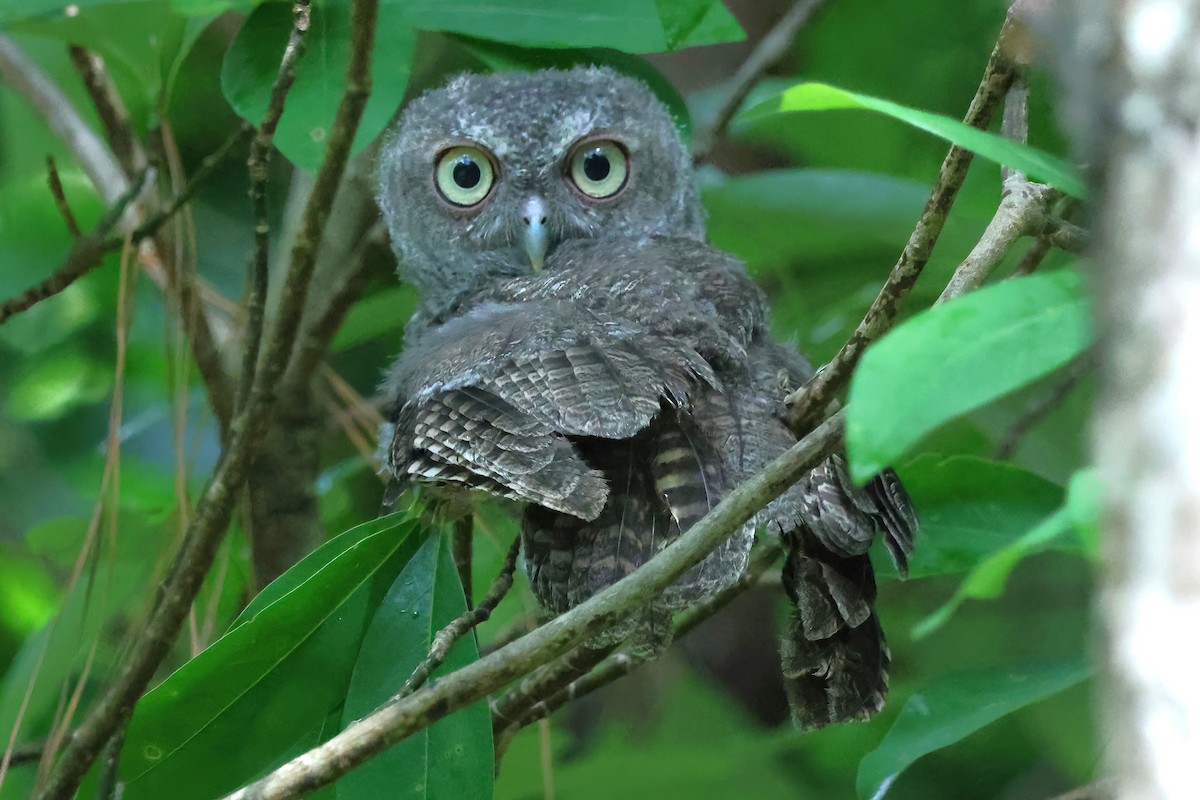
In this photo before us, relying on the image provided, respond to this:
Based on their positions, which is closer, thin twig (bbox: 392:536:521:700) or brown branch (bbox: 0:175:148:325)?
thin twig (bbox: 392:536:521:700)

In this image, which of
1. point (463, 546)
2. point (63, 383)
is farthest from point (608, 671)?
point (63, 383)

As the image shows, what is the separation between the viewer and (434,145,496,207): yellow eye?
2.23 m

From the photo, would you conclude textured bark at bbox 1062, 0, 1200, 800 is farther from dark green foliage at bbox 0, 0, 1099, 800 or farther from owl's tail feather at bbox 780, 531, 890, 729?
owl's tail feather at bbox 780, 531, 890, 729

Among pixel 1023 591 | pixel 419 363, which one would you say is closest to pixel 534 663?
pixel 419 363

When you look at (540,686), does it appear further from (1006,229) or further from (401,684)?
(1006,229)

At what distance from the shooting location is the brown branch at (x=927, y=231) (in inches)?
49.3

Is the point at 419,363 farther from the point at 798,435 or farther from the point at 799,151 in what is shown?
the point at 799,151

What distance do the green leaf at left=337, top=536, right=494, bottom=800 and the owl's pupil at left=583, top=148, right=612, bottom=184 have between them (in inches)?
35.5

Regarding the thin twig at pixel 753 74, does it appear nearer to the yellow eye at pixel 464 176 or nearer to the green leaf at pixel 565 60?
the green leaf at pixel 565 60

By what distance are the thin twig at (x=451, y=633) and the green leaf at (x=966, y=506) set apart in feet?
1.74

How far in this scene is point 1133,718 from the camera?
22.6 inches

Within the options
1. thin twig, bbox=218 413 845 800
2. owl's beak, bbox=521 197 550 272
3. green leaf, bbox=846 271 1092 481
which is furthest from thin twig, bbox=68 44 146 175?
green leaf, bbox=846 271 1092 481

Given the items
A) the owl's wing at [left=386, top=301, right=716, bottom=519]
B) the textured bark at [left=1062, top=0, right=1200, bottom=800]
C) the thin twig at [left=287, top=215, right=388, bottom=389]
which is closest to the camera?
the textured bark at [left=1062, top=0, right=1200, bottom=800]

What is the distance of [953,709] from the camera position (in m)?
1.42
